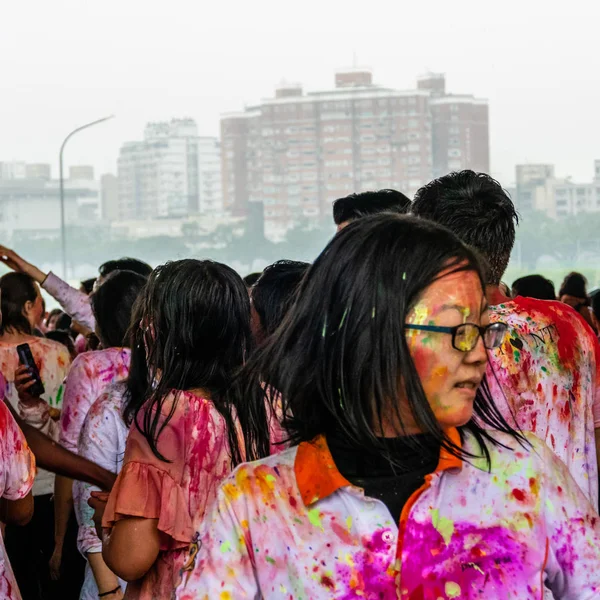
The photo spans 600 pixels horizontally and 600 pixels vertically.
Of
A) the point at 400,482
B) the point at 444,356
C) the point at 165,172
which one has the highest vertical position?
the point at 165,172

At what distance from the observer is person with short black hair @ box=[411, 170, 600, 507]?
2.60 m

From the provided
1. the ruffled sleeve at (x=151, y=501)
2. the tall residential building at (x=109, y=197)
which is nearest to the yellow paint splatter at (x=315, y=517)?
the ruffled sleeve at (x=151, y=501)

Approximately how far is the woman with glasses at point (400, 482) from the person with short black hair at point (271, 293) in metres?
1.62

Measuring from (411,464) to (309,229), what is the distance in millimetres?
40472

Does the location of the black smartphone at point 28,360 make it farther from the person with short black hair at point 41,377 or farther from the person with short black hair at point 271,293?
the person with short black hair at point 271,293

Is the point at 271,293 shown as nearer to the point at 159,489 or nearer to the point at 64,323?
the point at 159,489

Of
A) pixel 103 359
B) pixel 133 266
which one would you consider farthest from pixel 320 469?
pixel 133 266

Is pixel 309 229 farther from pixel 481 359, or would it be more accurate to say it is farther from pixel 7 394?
pixel 481 359

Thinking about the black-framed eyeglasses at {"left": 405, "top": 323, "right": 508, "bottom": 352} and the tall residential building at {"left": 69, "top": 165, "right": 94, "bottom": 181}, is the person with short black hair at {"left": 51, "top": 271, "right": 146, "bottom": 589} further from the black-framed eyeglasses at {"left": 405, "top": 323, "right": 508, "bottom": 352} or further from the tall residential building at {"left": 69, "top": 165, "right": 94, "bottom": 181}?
the tall residential building at {"left": 69, "top": 165, "right": 94, "bottom": 181}

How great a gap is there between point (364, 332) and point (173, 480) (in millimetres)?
975

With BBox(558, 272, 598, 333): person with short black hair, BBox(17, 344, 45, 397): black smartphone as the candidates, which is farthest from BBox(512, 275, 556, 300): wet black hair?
BBox(17, 344, 45, 397): black smartphone

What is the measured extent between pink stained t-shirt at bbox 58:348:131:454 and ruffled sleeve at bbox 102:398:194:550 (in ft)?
5.25

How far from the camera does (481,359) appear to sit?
1479mm

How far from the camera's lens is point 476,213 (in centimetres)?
262
